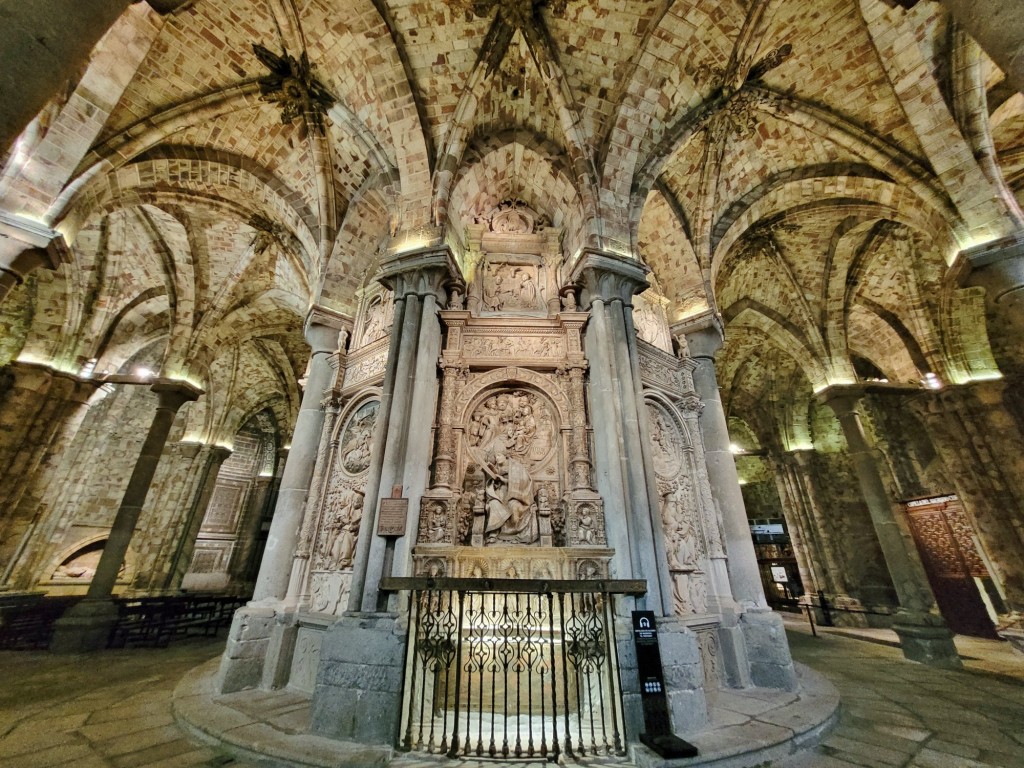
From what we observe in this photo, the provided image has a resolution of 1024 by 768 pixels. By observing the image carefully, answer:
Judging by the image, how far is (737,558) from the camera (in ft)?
20.0

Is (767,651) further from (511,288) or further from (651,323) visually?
(511,288)

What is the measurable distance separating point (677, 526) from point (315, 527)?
5.30 meters

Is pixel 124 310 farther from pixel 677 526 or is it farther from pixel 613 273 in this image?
pixel 677 526

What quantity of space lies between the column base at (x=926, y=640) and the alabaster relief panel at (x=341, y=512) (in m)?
9.75

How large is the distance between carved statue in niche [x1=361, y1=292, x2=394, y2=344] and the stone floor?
526cm

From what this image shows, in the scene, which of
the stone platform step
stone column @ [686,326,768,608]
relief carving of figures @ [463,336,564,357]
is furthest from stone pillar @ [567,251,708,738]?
stone column @ [686,326,768,608]

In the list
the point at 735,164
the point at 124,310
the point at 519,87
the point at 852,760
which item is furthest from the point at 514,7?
the point at 124,310

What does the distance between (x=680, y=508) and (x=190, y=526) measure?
1598cm

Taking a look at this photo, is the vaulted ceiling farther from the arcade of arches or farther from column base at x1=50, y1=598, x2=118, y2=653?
column base at x1=50, y1=598, x2=118, y2=653

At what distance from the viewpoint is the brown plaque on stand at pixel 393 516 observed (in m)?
4.21

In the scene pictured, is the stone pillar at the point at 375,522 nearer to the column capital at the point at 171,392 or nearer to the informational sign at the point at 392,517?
the informational sign at the point at 392,517

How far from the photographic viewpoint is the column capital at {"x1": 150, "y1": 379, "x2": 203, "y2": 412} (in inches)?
394

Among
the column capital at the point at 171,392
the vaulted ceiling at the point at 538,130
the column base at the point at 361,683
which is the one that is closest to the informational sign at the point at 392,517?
the column base at the point at 361,683

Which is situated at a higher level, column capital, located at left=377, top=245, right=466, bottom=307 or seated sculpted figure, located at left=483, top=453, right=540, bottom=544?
column capital, located at left=377, top=245, right=466, bottom=307
